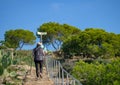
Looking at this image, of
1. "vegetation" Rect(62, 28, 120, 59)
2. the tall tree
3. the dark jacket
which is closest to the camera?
the dark jacket

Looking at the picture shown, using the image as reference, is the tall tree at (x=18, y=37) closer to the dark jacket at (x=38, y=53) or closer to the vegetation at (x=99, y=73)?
the vegetation at (x=99, y=73)

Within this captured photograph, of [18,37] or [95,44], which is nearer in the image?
[95,44]

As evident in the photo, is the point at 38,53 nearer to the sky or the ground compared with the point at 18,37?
nearer to the ground

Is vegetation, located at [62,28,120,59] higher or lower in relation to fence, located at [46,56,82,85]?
higher

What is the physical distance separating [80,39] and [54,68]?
45.5m

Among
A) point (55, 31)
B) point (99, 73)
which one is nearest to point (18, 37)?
point (55, 31)

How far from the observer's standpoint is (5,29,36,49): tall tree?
80.1 metres

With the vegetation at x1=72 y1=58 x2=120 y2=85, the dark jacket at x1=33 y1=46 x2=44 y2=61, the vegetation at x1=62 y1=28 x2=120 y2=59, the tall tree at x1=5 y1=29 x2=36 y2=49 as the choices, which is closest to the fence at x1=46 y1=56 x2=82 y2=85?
the dark jacket at x1=33 y1=46 x2=44 y2=61

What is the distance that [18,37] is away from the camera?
80625mm

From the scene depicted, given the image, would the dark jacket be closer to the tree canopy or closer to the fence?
the fence

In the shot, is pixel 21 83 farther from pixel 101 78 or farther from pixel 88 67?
pixel 88 67

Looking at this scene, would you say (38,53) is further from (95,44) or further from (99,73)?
(95,44)

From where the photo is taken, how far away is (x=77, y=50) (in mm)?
65125

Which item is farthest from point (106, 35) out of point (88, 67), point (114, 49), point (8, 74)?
point (8, 74)
